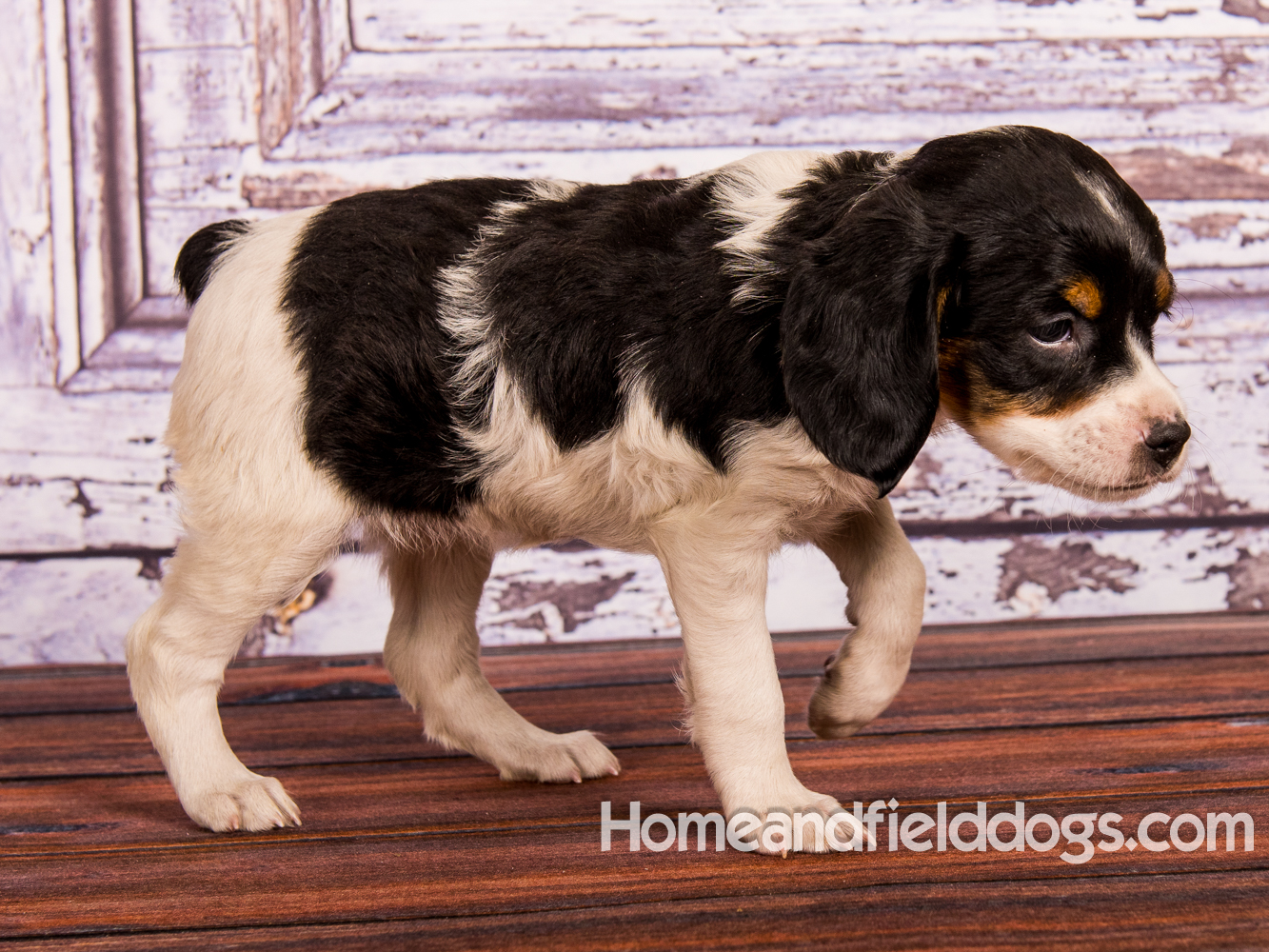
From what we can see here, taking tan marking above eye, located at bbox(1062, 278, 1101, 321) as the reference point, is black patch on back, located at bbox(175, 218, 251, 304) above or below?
below

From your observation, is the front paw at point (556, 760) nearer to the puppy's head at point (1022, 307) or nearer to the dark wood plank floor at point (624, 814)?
the dark wood plank floor at point (624, 814)

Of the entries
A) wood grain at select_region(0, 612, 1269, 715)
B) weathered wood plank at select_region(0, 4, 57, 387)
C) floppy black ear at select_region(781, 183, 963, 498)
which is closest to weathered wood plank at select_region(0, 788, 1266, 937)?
floppy black ear at select_region(781, 183, 963, 498)

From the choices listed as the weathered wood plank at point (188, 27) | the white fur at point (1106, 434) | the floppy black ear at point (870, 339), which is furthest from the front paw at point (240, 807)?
the weathered wood plank at point (188, 27)

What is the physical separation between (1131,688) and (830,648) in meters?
0.98

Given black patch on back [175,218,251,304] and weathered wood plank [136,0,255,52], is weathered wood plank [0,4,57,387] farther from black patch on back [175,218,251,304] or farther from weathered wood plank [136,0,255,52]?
black patch on back [175,218,251,304]

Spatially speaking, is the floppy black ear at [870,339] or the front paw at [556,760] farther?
the front paw at [556,760]

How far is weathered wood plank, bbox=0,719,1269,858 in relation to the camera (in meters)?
2.45

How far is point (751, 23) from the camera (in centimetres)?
429

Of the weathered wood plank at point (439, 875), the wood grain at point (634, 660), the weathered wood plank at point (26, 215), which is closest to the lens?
the weathered wood plank at point (439, 875)

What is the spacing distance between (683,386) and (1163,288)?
0.82 meters

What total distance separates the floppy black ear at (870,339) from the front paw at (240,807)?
124 centimetres

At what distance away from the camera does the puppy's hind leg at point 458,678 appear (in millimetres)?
2793

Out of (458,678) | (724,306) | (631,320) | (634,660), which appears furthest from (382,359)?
(634,660)

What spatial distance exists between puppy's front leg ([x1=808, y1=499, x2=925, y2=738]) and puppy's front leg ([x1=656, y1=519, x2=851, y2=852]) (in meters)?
0.27
